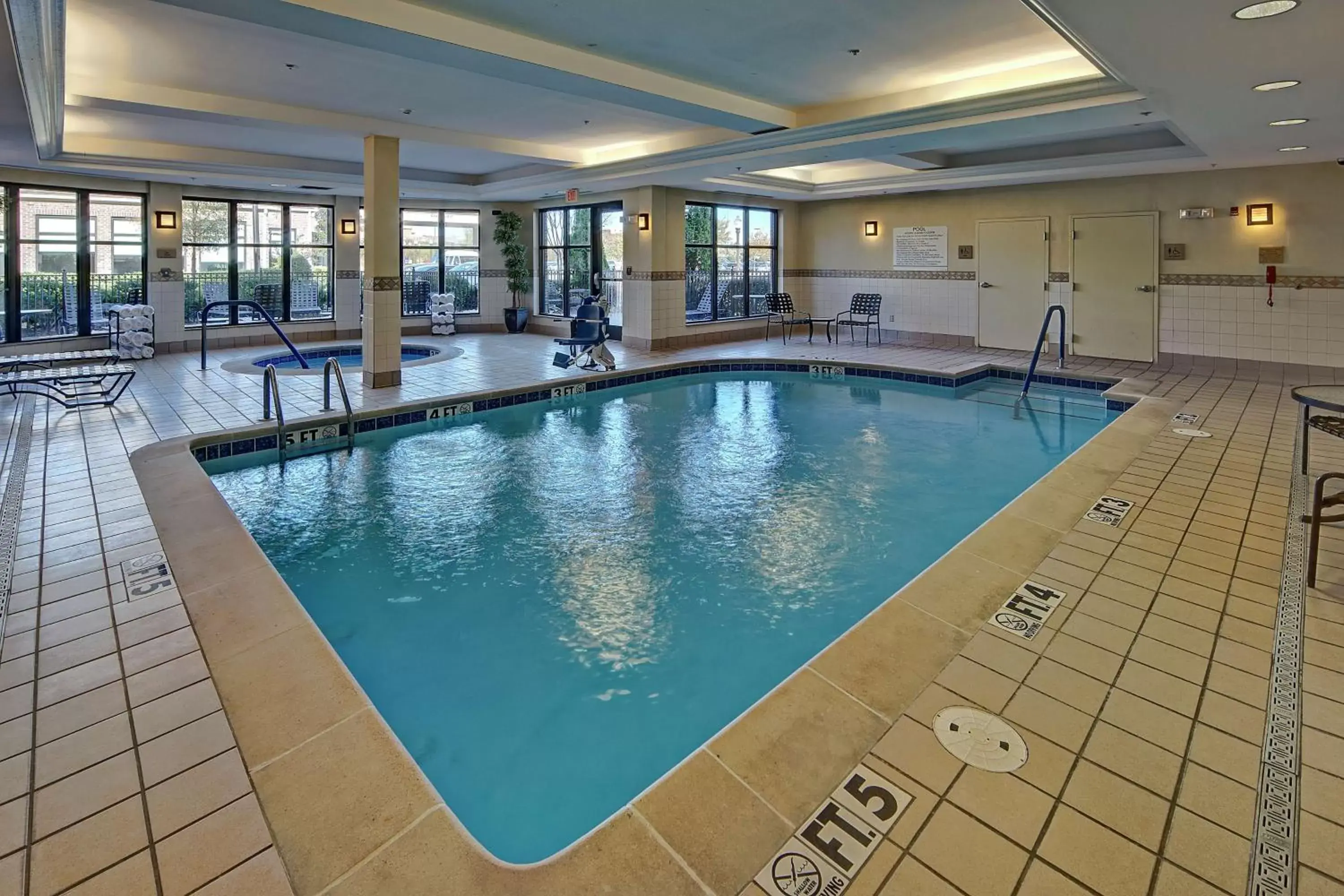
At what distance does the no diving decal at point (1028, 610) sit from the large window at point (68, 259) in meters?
10.8

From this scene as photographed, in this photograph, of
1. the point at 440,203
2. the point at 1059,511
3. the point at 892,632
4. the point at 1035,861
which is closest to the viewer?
the point at 1035,861

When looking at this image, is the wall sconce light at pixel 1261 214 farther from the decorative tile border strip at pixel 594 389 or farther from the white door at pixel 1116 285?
the decorative tile border strip at pixel 594 389

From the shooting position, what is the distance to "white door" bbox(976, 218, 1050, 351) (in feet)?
31.1

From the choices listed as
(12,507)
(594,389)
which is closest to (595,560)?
(12,507)

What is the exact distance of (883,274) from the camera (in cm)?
1122

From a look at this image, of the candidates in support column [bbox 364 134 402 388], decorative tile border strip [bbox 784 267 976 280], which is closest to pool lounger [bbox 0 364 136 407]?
support column [bbox 364 134 402 388]

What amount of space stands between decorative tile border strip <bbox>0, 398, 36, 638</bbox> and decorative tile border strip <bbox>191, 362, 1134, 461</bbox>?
3.02ft

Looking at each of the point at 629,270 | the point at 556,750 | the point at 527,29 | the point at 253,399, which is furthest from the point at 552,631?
the point at 629,270

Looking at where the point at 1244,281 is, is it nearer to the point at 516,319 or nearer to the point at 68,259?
the point at 516,319

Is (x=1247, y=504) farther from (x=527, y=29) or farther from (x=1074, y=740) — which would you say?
(x=527, y=29)

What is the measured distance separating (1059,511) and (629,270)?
7.79 meters

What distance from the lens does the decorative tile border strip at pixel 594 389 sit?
17.7 feet

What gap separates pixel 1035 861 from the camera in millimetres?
1521

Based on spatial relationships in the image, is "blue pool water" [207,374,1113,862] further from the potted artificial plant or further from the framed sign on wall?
the potted artificial plant
